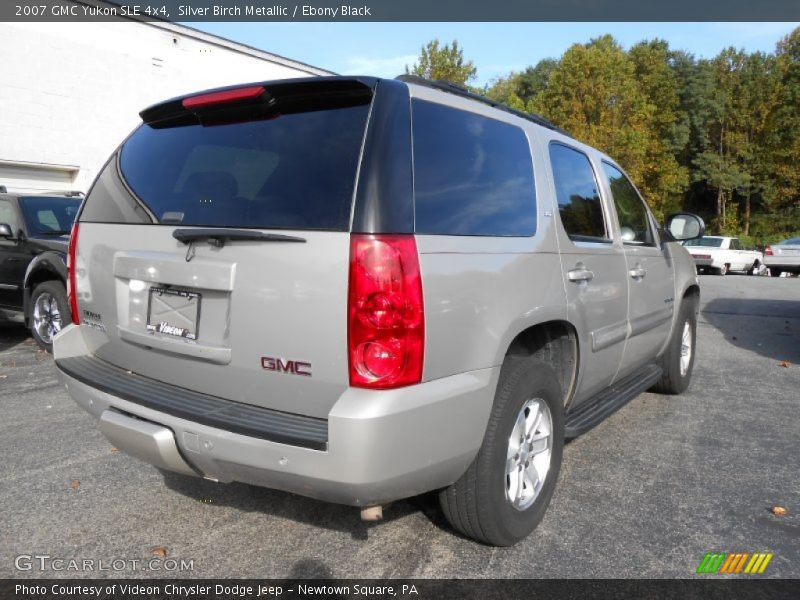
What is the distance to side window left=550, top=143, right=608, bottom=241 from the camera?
11.0ft

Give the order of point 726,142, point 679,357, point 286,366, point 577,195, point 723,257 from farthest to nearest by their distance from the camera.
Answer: point 726,142 < point 723,257 < point 679,357 < point 577,195 < point 286,366

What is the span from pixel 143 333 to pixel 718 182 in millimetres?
45704

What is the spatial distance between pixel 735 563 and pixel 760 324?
26.9ft

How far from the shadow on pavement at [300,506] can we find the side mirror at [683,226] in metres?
3.05

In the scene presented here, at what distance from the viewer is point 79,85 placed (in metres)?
15.8

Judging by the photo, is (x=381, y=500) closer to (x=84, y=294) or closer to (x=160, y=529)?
(x=160, y=529)

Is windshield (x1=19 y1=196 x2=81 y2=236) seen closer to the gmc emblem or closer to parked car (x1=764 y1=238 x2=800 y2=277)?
the gmc emblem

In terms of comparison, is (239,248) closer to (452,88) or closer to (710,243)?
(452,88)

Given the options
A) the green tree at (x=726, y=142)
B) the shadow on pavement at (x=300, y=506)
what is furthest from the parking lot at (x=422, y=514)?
the green tree at (x=726, y=142)

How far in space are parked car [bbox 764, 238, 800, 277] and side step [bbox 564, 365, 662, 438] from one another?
833 inches

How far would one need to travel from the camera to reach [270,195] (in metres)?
2.38

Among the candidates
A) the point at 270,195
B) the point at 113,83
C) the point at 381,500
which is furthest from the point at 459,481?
the point at 113,83

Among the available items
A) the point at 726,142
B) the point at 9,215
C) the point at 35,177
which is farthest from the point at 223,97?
the point at 726,142

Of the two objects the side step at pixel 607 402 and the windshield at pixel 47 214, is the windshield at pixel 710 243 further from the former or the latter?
the windshield at pixel 47 214
